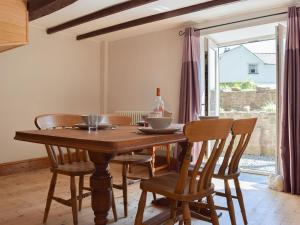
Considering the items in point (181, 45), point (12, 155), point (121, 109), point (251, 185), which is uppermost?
point (181, 45)

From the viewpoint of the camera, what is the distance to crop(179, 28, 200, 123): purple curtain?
3.87 metres

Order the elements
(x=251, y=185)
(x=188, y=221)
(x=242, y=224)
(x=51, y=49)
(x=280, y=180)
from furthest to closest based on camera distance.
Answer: (x=51, y=49), (x=251, y=185), (x=280, y=180), (x=242, y=224), (x=188, y=221)

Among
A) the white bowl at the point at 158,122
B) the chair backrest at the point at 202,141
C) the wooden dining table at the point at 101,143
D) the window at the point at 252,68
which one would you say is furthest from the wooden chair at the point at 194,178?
the window at the point at 252,68

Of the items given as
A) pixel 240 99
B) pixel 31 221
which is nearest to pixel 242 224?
pixel 31 221

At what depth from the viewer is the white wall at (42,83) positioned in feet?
13.1

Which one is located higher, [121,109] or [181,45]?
[181,45]

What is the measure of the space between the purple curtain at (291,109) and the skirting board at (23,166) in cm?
337

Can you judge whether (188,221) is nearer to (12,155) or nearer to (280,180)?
(280,180)

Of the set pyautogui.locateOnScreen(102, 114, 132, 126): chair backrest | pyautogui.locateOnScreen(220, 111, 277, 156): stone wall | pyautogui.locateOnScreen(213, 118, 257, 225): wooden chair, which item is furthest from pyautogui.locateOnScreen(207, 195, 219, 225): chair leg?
pyautogui.locateOnScreen(220, 111, 277, 156): stone wall

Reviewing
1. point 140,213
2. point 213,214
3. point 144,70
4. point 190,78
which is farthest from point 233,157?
point 144,70

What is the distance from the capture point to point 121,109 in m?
4.95

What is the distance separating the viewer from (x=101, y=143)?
1201mm

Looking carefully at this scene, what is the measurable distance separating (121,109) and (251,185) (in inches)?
98.8

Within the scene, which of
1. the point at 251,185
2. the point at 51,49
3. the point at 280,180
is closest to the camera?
the point at 280,180
